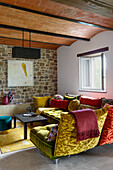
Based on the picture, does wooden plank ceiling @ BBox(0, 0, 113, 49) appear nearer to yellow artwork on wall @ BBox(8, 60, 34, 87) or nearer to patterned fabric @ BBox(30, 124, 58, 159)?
yellow artwork on wall @ BBox(8, 60, 34, 87)

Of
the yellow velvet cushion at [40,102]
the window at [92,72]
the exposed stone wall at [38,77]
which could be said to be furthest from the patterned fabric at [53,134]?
the exposed stone wall at [38,77]

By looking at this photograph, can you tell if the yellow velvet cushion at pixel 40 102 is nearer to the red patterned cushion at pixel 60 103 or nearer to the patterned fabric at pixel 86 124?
the red patterned cushion at pixel 60 103

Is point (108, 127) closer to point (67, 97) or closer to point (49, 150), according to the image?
point (49, 150)

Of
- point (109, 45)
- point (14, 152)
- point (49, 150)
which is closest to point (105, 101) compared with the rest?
point (109, 45)

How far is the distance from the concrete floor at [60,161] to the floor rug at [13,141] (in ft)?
0.74

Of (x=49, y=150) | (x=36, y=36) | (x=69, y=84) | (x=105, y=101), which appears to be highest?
(x=36, y=36)

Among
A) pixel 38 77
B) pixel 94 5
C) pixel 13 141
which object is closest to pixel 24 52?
pixel 94 5

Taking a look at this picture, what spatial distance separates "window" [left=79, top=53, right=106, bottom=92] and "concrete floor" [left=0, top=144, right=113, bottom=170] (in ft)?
7.69

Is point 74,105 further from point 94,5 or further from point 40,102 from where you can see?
point 94,5

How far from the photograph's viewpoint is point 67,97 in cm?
523

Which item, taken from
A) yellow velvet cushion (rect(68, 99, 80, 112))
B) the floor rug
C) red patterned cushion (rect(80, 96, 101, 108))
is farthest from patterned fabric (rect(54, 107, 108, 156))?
yellow velvet cushion (rect(68, 99, 80, 112))

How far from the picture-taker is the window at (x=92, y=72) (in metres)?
4.77

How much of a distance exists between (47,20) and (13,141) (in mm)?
3024

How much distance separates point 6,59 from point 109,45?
12.3 ft
